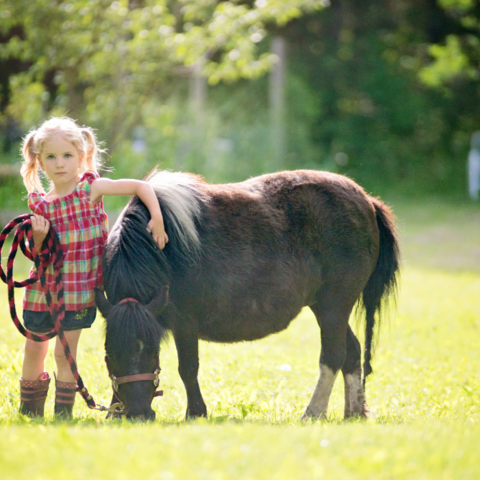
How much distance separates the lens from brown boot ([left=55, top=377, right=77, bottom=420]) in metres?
3.75

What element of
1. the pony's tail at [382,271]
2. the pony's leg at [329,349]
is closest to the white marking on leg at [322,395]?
the pony's leg at [329,349]

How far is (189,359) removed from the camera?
12.2 feet

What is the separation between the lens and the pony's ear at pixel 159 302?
335cm

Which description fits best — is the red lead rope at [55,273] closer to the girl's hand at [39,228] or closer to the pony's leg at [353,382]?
the girl's hand at [39,228]

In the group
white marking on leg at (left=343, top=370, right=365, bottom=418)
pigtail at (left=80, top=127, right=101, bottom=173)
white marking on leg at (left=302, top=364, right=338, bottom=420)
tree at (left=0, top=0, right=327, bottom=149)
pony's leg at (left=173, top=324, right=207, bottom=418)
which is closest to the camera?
pony's leg at (left=173, top=324, right=207, bottom=418)

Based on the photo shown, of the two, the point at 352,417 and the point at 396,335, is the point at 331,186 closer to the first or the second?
Result: the point at 352,417

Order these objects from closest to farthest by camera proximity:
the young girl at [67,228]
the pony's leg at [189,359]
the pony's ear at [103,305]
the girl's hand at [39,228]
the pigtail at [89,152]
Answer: the pony's ear at [103,305] → the girl's hand at [39,228] → the young girl at [67,228] → the pony's leg at [189,359] → the pigtail at [89,152]

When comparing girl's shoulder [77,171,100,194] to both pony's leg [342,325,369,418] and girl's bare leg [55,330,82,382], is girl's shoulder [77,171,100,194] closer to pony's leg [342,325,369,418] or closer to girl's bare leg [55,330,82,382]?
girl's bare leg [55,330,82,382]

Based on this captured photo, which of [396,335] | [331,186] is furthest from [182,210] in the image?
[396,335]

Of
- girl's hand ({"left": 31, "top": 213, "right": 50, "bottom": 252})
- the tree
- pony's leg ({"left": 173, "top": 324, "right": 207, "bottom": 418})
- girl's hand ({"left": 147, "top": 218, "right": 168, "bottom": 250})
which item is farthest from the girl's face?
the tree

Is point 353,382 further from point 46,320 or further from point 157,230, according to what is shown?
point 46,320

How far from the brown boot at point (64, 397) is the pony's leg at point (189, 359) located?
0.70 metres

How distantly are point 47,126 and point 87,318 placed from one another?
3.93ft

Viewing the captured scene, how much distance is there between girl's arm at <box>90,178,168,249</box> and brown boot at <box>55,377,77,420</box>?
109cm
